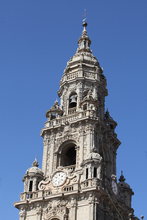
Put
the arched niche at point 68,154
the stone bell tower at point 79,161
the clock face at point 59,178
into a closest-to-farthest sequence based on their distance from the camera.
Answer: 1. the stone bell tower at point 79,161
2. the clock face at point 59,178
3. the arched niche at point 68,154

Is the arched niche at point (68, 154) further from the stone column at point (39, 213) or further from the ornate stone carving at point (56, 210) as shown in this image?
the stone column at point (39, 213)

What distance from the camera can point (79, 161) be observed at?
49062 mm

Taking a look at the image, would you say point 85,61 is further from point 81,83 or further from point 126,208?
point 126,208

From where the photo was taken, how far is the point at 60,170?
48844 mm

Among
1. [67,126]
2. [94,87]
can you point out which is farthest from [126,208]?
[94,87]

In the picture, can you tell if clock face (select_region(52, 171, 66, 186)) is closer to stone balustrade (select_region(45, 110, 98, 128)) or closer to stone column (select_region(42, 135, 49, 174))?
stone column (select_region(42, 135, 49, 174))

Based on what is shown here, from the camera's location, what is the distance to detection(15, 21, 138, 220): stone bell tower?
4581 cm

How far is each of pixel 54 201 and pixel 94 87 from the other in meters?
15.0

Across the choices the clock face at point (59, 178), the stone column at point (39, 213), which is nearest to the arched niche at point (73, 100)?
the clock face at point (59, 178)

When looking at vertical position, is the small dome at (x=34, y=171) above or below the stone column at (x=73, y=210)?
above

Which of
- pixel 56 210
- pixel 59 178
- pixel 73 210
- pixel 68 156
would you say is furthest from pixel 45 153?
pixel 73 210

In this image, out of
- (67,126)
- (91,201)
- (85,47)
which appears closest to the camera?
(91,201)

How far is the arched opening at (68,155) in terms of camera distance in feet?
170

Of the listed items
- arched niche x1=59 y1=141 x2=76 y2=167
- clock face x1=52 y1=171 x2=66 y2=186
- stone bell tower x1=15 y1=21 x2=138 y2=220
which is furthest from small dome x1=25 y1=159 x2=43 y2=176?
arched niche x1=59 y1=141 x2=76 y2=167
